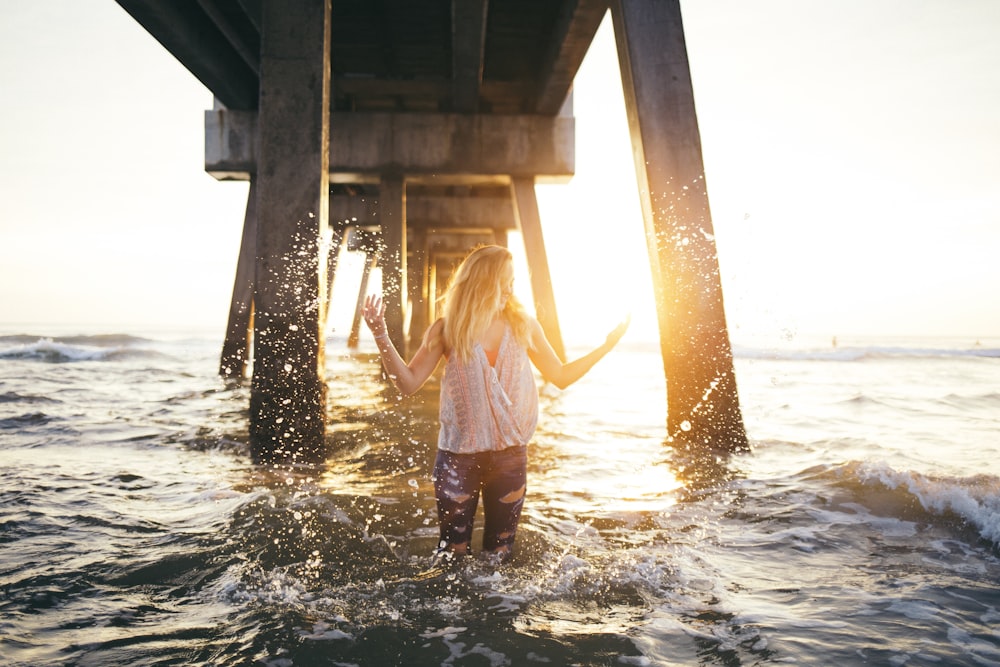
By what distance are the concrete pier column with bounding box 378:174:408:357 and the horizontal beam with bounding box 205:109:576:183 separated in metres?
0.57

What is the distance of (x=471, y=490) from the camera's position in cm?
274

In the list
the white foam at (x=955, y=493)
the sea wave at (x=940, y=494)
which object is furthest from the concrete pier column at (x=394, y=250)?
the white foam at (x=955, y=493)

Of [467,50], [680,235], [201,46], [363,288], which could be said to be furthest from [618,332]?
[363,288]

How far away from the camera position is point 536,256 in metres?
13.0

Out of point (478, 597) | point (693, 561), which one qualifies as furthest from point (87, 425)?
point (693, 561)

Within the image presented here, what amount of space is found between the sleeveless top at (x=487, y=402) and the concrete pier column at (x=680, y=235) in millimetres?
A: 2878

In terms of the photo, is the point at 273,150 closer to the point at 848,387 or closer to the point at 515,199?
the point at 515,199

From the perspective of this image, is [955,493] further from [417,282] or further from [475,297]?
[417,282]

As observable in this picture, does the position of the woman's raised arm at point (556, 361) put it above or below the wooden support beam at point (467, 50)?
below

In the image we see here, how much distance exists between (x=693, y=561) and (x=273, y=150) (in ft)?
13.5

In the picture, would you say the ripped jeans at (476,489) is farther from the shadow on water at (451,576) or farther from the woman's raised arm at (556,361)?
the woman's raised arm at (556,361)

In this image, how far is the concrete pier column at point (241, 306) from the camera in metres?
12.3

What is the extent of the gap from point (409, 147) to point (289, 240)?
270 inches

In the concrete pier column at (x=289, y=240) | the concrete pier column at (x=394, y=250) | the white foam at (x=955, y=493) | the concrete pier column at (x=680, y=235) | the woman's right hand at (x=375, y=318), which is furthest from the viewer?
the concrete pier column at (x=394, y=250)
